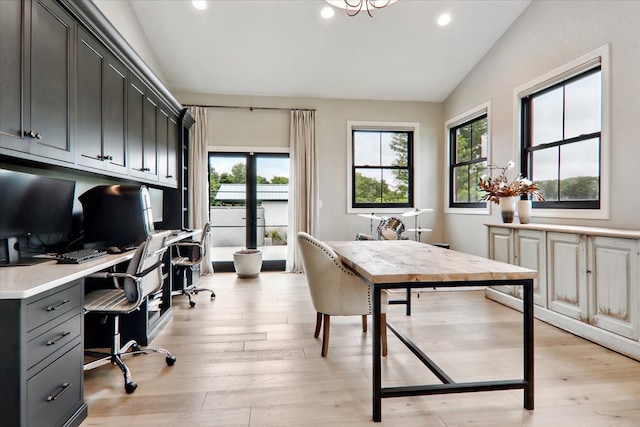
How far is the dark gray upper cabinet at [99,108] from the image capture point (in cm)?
213

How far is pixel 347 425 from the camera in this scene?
1.60m

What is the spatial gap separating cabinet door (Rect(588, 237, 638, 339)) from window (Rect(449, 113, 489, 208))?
2.21 m

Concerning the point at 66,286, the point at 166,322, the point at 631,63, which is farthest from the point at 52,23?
the point at 631,63

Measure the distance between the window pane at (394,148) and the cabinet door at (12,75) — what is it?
15.8 ft

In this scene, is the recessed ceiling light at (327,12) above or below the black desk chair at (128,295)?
above

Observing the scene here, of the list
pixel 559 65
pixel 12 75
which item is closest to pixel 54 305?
pixel 12 75

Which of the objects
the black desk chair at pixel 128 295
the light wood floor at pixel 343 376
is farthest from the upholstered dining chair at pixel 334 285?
the black desk chair at pixel 128 295

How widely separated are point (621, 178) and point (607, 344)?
1.40 meters

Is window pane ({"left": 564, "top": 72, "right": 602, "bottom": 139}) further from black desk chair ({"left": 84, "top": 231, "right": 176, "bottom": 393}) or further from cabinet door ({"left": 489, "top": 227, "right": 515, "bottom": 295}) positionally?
black desk chair ({"left": 84, "top": 231, "right": 176, "bottom": 393})

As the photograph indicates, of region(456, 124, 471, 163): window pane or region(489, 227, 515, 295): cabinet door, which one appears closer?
region(489, 227, 515, 295): cabinet door

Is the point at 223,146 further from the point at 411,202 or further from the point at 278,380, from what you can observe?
the point at 278,380

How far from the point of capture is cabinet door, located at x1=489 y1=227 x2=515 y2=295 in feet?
11.5

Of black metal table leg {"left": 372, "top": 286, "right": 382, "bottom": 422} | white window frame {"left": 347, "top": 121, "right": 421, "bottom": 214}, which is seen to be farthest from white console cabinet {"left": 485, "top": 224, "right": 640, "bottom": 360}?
white window frame {"left": 347, "top": 121, "right": 421, "bottom": 214}

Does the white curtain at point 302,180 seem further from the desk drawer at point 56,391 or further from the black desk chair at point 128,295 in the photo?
the desk drawer at point 56,391
